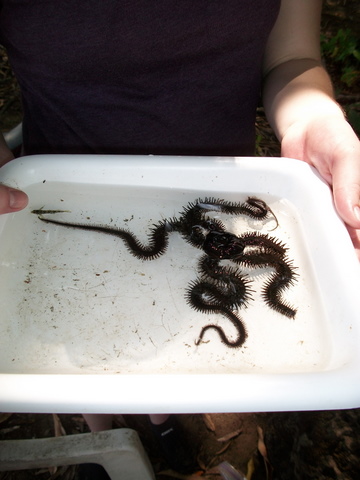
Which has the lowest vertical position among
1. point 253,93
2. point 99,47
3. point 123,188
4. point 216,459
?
point 216,459

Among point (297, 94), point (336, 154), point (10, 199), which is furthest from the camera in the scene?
point (297, 94)

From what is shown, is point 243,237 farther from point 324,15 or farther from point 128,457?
point 324,15

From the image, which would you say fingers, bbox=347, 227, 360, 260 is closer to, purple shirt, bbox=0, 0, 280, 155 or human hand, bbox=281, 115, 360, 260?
human hand, bbox=281, 115, 360, 260

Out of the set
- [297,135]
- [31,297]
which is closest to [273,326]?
[297,135]

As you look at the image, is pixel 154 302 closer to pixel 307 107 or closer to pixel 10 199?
pixel 10 199

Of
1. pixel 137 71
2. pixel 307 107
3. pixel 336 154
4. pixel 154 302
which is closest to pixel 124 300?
pixel 154 302

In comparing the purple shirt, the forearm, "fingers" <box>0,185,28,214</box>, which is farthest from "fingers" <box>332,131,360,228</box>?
"fingers" <box>0,185,28,214</box>

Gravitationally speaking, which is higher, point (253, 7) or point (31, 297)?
point (253, 7)
